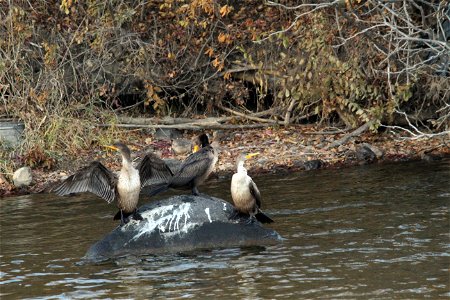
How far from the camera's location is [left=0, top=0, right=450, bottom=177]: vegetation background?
17391mm

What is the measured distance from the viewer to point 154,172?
482 inches

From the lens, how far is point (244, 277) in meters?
9.48

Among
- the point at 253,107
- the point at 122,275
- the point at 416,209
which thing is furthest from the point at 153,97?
the point at 122,275

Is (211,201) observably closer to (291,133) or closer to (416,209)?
(416,209)

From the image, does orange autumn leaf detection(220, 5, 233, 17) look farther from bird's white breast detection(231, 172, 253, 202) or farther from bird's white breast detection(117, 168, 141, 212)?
bird's white breast detection(117, 168, 141, 212)

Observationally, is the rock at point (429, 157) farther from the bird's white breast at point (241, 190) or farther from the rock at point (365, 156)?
the bird's white breast at point (241, 190)

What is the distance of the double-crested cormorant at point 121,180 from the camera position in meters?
10.9

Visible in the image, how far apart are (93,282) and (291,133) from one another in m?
9.72

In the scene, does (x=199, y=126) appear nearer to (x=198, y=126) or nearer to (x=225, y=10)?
(x=198, y=126)

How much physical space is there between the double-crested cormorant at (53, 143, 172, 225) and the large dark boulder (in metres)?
0.18

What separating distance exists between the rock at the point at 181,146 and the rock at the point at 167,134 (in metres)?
1.08

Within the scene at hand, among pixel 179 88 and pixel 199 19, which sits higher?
pixel 199 19

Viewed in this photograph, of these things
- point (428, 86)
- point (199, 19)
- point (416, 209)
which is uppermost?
point (199, 19)

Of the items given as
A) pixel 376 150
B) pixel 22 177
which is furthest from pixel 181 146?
pixel 376 150
